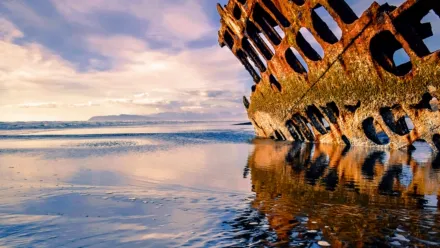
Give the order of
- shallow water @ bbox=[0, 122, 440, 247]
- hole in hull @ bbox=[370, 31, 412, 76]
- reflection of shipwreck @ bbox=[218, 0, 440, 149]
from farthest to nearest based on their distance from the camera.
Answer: hole in hull @ bbox=[370, 31, 412, 76], reflection of shipwreck @ bbox=[218, 0, 440, 149], shallow water @ bbox=[0, 122, 440, 247]

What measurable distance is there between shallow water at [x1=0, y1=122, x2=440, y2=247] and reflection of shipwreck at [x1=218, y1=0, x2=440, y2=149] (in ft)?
5.58

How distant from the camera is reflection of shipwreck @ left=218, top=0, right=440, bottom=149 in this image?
7816 millimetres

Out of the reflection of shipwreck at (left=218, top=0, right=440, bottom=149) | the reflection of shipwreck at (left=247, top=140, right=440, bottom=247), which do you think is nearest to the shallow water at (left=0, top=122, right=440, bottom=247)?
the reflection of shipwreck at (left=247, top=140, right=440, bottom=247)

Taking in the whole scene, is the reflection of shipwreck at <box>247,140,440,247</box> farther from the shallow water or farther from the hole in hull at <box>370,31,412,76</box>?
the hole in hull at <box>370,31,412,76</box>

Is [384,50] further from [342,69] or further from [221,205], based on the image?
[221,205]

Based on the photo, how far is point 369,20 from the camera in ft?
27.3

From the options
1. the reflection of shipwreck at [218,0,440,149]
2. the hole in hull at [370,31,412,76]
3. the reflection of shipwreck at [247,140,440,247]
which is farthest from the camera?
the hole in hull at [370,31,412,76]

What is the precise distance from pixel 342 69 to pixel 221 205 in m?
6.69

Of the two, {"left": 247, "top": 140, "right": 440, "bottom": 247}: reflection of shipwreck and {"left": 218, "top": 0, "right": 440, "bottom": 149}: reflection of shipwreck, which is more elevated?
{"left": 218, "top": 0, "right": 440, "bottom": 149}: reflection of shipwreck

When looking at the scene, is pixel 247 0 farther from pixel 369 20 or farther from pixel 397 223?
pixel 397 223

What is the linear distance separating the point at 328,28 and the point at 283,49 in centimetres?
164

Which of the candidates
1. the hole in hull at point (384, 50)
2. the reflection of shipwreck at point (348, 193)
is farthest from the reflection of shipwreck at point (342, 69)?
the reflection of shipwreck at point (348, 193)

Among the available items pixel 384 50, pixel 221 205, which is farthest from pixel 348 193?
pixel 384 50

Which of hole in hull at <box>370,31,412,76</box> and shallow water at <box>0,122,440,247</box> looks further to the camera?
hole in hull at <box>370,31,412,76</box>
